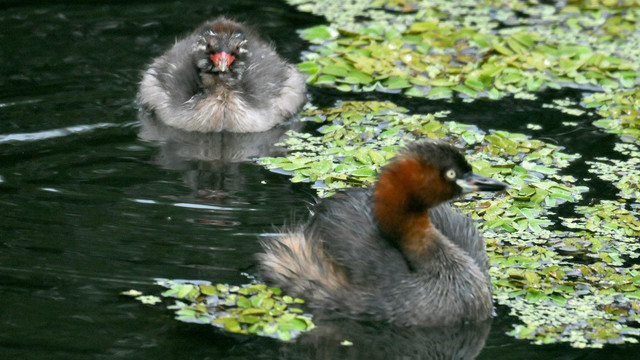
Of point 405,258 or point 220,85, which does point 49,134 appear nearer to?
point 220,85

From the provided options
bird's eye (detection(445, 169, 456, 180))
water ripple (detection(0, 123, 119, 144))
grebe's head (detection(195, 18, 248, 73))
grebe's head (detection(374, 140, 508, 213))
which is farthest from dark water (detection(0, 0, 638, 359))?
bird's eye (detection(445, 169, 456, 180))

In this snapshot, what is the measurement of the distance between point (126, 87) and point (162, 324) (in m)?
4.62

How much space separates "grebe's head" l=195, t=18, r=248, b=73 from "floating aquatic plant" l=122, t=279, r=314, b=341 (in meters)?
3.24

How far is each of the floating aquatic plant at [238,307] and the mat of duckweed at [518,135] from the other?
51.9 inches

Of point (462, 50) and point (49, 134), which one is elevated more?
point (462, 50)

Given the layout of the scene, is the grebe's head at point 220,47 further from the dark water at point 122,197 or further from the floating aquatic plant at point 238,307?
the floating aquatic plant at point 238,307

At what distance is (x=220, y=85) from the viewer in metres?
10.6

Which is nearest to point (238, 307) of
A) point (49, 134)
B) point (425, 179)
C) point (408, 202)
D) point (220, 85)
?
point (408, 202)

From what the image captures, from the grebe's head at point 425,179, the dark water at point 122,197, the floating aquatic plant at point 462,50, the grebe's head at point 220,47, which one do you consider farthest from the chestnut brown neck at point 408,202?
the floating aquatic plant at point 462,50

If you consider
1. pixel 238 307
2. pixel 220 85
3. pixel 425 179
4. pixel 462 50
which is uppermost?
pixel 425 179

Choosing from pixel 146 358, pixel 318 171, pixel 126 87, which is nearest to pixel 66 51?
pixel 126 87

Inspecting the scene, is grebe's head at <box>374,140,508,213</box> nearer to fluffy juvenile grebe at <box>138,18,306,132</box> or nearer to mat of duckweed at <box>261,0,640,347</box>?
mat of duckweed at <box>261,0,640,347</box>

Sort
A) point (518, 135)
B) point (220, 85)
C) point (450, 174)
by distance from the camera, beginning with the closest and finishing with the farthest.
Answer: point (450, 174)
point (518, 135)
point (220, 85)

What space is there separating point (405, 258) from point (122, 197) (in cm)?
251
